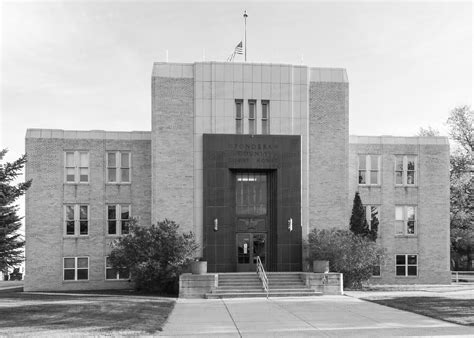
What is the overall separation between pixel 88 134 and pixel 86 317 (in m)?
19.5

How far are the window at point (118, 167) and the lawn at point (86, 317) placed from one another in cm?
1269

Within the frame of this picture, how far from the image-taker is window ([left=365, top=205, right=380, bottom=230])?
3794 centimetres

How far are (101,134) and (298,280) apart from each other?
15107 mm

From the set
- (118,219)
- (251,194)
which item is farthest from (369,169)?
(118,219)

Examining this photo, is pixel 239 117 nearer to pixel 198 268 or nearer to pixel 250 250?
pixel 250 250

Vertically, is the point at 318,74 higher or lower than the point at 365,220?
higher

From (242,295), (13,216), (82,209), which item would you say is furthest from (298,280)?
(13,216)

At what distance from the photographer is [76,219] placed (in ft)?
121

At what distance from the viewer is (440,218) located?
38.9m

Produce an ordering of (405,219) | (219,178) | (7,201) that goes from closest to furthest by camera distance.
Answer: (7,201)
(219,178)
(405,219)

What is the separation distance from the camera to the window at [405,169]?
3894 centimetres

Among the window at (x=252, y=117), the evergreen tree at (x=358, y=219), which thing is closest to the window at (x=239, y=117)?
the window at (x=252, y=117)

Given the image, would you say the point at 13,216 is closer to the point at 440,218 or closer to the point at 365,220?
the point at 365,220

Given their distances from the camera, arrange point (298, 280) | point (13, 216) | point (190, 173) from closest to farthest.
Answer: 1. point (13, 216)
2. point (298, 280)
3. point (190, 173)
